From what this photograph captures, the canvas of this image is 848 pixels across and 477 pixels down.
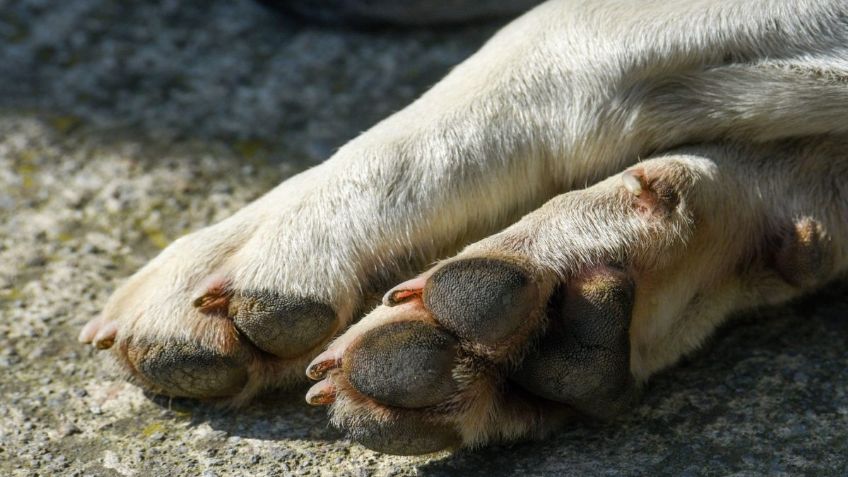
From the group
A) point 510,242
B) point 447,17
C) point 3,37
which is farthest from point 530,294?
point 3,37

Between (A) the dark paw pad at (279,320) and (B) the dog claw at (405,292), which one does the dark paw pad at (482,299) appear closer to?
(B) the dog claw at (405,292)

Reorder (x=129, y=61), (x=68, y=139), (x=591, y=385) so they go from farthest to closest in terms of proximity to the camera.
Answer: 1. (x=129, y=61)
2. (x=68, y=139)
3. (x=591, y=385)

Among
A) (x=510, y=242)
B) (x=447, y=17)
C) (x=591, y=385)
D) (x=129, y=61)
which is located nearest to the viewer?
(x=591, y=385)

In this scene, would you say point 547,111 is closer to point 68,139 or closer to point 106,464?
point 106,464

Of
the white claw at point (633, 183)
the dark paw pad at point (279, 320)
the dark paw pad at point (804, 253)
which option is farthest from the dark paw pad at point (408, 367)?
the dark paw pad at point (804, 253)

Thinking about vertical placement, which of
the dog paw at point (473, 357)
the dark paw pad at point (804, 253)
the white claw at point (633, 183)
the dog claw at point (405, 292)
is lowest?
the dark paw pad at point (804, 253)

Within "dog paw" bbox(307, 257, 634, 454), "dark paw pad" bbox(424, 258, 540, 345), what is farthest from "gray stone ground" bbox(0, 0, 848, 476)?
"dark paw pad" bbox(424, 258, 540, 345)

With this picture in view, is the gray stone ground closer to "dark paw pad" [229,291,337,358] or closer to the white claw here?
"dark paw pad" [229,291,337,358]
